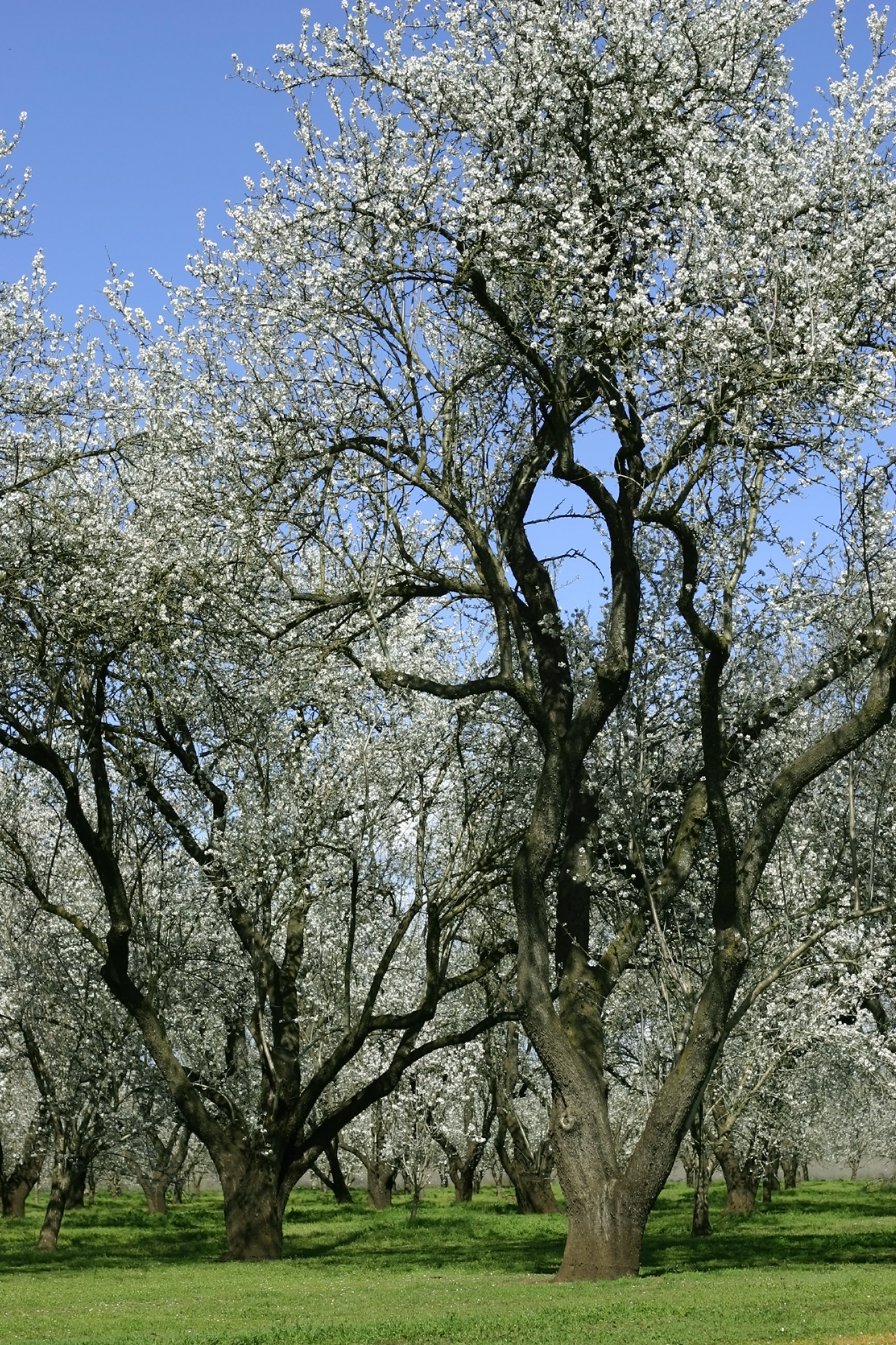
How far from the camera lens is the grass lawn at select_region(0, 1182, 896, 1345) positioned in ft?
35.6

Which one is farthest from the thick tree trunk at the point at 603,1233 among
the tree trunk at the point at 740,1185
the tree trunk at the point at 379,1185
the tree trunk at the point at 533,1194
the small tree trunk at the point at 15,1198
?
the tree trunk at the point at 379,1185

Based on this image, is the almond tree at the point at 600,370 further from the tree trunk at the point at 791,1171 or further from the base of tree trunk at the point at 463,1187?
the tree trunk at the point at 791,1171

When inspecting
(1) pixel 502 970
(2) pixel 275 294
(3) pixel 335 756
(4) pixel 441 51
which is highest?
(4) pixel 441 51

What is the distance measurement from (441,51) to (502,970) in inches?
832

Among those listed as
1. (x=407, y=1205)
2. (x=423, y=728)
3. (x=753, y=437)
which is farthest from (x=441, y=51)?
(x=407, y=1205)

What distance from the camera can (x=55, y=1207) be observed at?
2555 centimetres

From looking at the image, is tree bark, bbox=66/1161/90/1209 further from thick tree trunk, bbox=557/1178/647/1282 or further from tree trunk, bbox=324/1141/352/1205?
thick tree trunk, bbox=557/1178/647/1282

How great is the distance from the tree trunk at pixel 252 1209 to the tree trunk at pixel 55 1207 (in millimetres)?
5821

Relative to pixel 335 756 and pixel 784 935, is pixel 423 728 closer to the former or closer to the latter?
pixel 335 756

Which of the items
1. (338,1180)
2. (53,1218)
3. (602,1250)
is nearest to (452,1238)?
(53,1218)

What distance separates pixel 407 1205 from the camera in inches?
1725

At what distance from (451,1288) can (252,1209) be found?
6.24 meters

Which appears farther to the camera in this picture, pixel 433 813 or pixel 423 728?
pixel 433 813

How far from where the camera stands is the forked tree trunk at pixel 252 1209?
68.3ft
